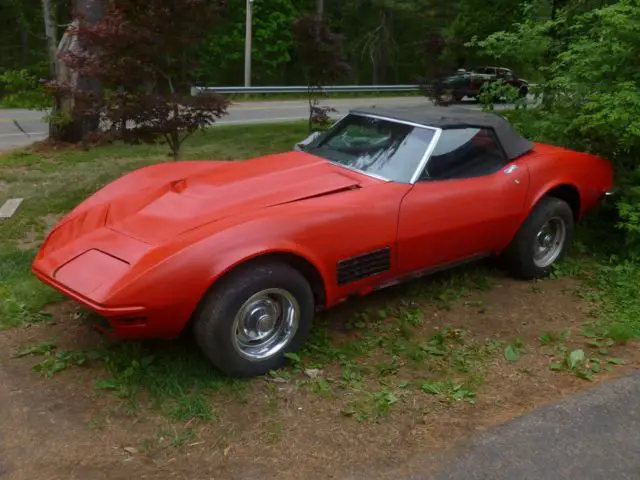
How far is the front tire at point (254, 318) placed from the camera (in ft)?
10.6

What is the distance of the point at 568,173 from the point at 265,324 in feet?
9.74

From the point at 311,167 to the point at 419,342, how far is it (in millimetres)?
1378

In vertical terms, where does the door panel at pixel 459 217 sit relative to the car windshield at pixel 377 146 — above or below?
below

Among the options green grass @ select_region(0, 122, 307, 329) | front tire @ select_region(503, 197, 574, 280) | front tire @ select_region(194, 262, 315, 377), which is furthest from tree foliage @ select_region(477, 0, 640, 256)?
green grass @ select_region(0, 122, 307, 329)

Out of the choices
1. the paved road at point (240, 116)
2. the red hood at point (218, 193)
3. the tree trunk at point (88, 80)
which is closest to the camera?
the red hood at point (218, 193)

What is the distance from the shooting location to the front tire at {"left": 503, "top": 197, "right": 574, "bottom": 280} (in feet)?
15.9

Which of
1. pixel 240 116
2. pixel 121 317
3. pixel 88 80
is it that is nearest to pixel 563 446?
pixel 121 317

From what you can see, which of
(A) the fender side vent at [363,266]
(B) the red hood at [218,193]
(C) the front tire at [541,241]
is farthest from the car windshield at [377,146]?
(C) the front tire at [541,241]

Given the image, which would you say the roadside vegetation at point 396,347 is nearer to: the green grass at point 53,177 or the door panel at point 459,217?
the green grass at point 53,177

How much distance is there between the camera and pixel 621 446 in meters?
3.02

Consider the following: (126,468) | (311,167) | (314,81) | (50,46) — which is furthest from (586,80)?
(50,46)

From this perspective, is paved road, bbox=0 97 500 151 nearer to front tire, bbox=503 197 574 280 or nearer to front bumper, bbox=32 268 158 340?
front tire, bbox=503 197 574 280

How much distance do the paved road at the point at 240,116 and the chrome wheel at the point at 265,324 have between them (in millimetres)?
9544

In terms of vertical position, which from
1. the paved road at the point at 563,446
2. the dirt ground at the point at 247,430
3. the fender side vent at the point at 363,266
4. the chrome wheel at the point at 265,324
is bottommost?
the dirt ground at the point at 247,430
